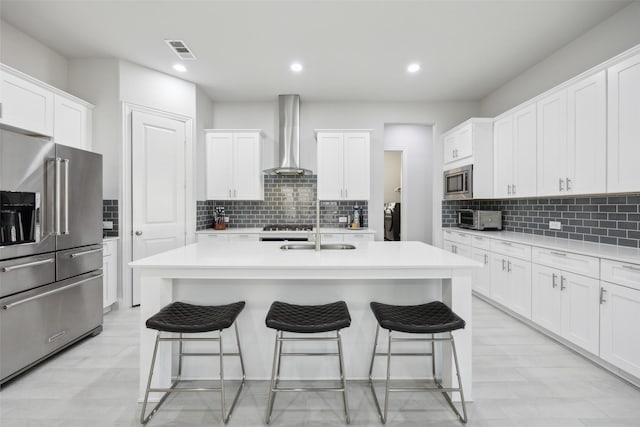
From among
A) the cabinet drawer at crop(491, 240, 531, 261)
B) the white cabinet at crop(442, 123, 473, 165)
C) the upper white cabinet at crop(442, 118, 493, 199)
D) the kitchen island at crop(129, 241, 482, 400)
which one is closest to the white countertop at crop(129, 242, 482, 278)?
the kitchen island at crop(129, 241, 482, 400)

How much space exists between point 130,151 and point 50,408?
2.66 m

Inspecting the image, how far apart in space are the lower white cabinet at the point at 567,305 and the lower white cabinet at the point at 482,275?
0.74m

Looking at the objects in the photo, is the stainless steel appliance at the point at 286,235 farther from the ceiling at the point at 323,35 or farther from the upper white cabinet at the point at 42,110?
the upper white cabinet at the point at 42,110

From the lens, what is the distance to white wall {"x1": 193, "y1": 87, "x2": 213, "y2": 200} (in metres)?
4.30

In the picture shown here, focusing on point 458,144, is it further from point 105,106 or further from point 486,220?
point 105,106

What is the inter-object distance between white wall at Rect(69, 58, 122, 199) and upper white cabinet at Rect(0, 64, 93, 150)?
11 centimetres

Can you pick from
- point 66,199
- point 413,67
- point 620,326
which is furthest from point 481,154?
point 66,199

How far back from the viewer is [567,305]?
8.31 ft

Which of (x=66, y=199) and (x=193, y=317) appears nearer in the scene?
(x=193, y=317)

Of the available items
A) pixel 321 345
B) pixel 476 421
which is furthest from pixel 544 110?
pixel 321 345

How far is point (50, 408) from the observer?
1825mm

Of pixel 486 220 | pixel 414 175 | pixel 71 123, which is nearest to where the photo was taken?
pixel 71 123

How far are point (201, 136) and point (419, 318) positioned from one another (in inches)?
155

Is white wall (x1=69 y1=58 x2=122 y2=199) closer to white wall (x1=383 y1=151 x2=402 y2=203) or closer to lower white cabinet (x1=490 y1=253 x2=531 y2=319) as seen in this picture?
lower white cabinet (x1=490 y1=253 x2=531 y2=319)
